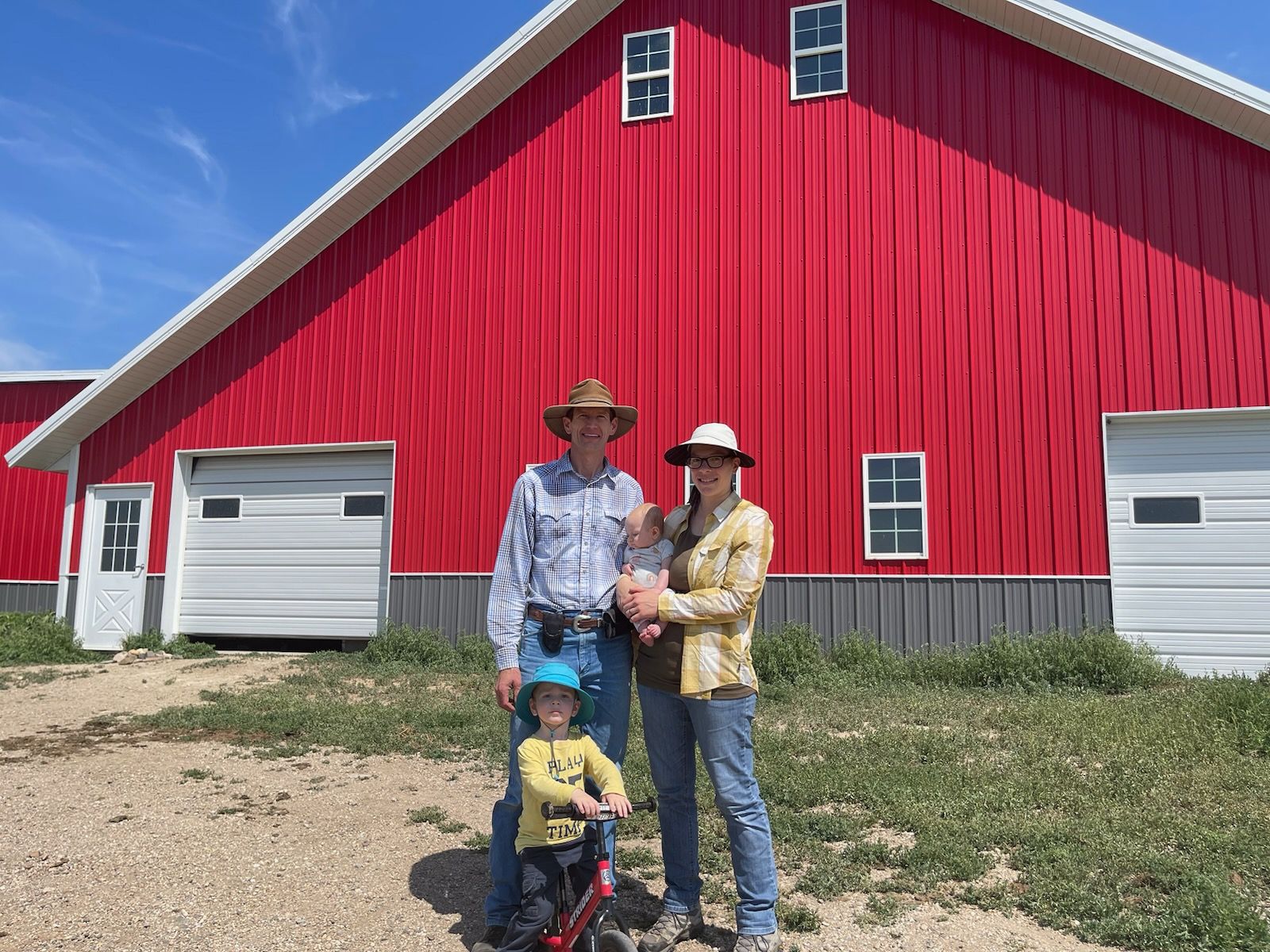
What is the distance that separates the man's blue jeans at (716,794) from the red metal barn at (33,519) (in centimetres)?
1773

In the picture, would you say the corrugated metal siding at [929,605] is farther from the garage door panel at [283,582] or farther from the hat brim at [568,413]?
the hat brim at [568,413]

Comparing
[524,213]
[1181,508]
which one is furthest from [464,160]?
[1181,508]

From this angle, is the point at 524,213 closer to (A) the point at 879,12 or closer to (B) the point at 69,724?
(A) the point at 879,12

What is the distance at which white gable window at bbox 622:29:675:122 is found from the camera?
12.6 meters

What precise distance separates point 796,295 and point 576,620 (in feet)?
27.9

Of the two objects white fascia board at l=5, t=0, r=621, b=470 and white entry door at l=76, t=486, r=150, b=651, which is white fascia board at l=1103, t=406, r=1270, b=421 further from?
white entry door at l=76, t=486, r=150, b=651

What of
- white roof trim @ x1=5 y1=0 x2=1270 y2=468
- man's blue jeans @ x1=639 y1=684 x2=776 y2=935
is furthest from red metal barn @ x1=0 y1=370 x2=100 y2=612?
man's blue jeans @ x1=639 y1=684 x2=776 y2=935

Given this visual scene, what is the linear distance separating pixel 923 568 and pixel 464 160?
8368 mm

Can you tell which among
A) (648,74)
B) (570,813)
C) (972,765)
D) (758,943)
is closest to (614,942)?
(570,813)

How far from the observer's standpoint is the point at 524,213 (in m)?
13.0

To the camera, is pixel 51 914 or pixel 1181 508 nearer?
pixel 51 914

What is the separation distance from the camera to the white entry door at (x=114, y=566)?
14227 millimetres

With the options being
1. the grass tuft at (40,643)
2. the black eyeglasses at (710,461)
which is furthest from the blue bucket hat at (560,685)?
the grass tuft at (40,643)

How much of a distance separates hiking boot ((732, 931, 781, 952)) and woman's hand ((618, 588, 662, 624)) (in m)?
1.27
